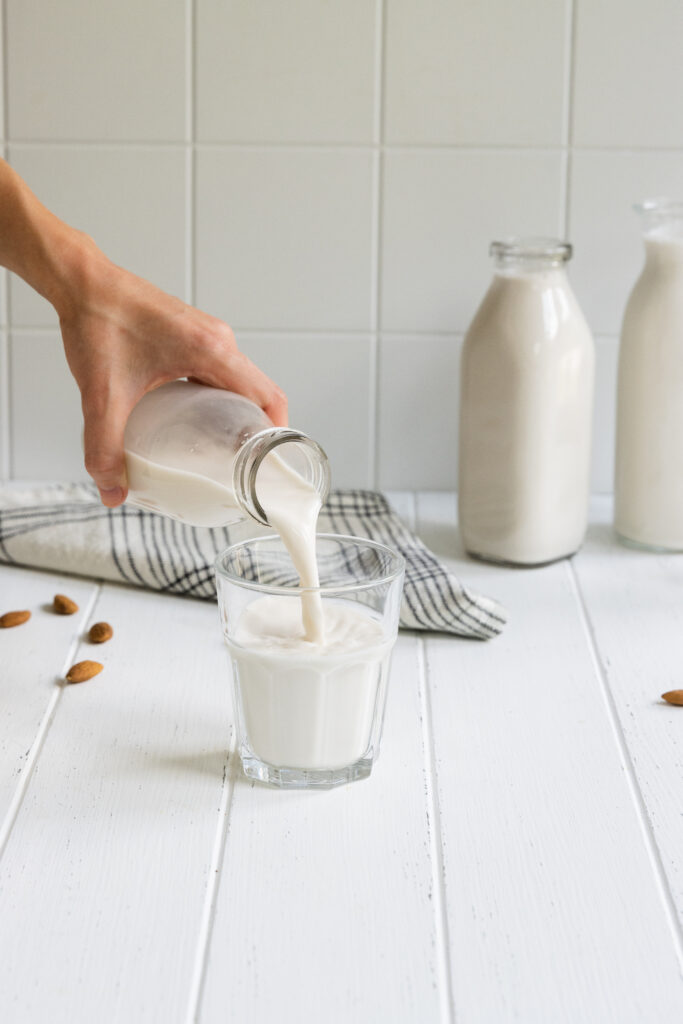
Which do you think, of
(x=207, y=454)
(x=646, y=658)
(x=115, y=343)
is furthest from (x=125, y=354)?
(x=646, y=658)

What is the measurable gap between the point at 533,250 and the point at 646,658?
1.33 feet

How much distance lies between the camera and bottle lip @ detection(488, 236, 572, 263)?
108 cm

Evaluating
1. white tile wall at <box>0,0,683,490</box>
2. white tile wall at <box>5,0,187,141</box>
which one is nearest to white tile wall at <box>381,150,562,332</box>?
white tile wall at <box>0,0,683,490</box>

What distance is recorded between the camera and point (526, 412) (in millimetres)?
1096

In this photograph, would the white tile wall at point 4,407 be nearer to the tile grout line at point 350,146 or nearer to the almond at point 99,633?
the tile grout line at point 350,146

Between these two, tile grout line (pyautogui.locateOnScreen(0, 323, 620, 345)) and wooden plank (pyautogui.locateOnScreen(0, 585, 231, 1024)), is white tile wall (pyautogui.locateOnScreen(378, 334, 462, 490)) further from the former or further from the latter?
wooden plank (pyautogui.locateOnScreen(0, 585, 231, 1024))

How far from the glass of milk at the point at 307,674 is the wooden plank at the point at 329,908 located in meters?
0.02

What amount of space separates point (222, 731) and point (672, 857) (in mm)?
320

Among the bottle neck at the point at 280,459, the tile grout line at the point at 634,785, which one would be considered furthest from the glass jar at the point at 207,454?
the tile grout line at the point at 634,785

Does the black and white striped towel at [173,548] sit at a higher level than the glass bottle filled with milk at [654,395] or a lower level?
lower

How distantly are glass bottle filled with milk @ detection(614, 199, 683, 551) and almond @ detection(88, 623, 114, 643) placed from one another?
0.57 m

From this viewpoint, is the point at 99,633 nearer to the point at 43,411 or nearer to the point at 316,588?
the point at 316,588

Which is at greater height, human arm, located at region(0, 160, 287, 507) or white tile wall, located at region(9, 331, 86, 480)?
human arm, located at region(0, 160, 287, 507)

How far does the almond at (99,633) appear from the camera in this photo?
942mm
